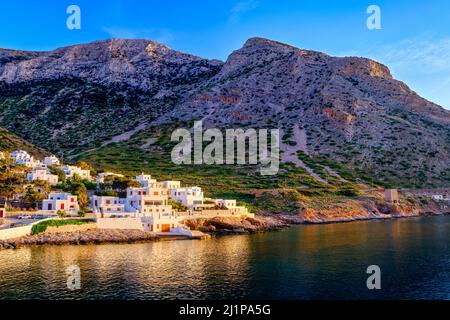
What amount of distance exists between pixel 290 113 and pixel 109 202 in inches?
4219

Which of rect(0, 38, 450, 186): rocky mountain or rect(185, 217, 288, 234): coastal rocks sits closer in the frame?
rect(185, 217, 288, 234): coastal rocks

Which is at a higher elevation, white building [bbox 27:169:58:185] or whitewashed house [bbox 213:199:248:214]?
white building [bbox 27:169:58:185]

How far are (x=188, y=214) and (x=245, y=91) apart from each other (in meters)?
111

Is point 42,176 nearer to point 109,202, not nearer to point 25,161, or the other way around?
point 25,161

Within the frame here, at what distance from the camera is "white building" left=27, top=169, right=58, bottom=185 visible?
79.3m

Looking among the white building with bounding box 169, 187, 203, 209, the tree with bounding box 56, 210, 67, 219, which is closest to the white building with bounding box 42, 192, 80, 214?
the tree with bounding box 56, 210, 67, 219

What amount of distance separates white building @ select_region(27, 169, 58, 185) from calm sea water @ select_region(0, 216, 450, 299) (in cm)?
3037

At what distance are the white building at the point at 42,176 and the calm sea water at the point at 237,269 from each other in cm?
3037

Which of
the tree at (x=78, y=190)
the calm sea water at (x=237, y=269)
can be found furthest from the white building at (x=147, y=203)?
the calm sea water at (x=237, y=269)

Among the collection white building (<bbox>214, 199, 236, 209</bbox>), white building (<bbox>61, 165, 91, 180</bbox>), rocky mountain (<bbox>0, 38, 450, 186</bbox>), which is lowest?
white building (<bbox>214, 199, 236, 209</bbox>)

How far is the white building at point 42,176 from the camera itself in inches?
3123

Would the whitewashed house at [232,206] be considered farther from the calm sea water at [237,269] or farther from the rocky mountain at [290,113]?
the rocky mountain at [290,113]

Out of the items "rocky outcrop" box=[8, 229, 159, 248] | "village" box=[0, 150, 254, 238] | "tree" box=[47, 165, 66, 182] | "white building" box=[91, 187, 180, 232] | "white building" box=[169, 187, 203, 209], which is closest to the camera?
"rocky outcrop" box=[8, 229, 159, 248]

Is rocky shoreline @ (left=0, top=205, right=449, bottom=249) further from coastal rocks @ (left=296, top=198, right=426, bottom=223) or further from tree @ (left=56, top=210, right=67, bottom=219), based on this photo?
tree @ (left=56, top=210, right=67, bottom=219)
